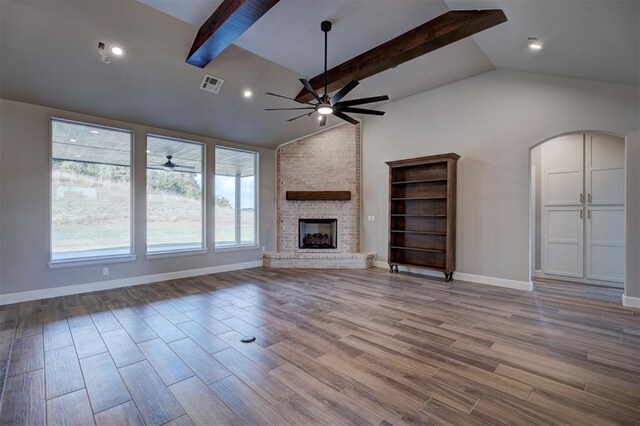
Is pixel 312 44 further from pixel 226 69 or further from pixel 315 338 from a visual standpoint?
pixel 315 338

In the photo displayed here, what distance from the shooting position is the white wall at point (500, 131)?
4.04 meters

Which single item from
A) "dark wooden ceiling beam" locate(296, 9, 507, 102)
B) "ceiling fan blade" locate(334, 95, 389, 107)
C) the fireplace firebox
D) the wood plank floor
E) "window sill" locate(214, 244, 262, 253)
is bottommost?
the wood plank floor

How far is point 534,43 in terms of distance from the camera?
11.5ft

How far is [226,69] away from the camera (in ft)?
14.4

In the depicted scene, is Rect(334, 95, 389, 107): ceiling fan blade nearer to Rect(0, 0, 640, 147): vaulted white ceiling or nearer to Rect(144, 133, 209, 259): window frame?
Rect(0, 0, 640, 147): vaulted white ceiling

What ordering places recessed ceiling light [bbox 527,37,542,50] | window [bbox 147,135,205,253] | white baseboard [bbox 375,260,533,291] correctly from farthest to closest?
window [bbox 147,135,205,253] → white baseboard [bbox 375,260,533,291] → recessed ceiling light [bbox 527,37,542,50]

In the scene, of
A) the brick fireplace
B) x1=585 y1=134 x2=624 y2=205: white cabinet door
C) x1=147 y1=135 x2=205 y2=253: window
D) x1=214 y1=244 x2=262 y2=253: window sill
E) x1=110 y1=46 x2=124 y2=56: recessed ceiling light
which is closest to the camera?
x1=110 y1=46 x2=124 y2=56: recessed ceiling light

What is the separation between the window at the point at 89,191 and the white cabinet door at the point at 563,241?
25.0ft

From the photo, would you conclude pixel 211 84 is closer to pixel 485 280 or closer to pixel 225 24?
pixel 225 24

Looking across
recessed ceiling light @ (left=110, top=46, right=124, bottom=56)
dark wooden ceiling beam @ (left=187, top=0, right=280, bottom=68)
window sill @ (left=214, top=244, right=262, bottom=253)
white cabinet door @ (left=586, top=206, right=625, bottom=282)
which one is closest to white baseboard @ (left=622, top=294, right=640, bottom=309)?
white cabinet door @ (left=586, top=206, right=625, bottom=282)

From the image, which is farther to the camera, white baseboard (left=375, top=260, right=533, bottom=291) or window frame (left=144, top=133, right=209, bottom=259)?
window frame (left=144, top=133, right=209, bottom=259)

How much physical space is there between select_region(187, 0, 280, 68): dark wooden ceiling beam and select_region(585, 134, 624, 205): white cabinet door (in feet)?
18.4

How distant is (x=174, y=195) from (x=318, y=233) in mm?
3272

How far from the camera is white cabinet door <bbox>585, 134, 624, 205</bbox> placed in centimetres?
471
